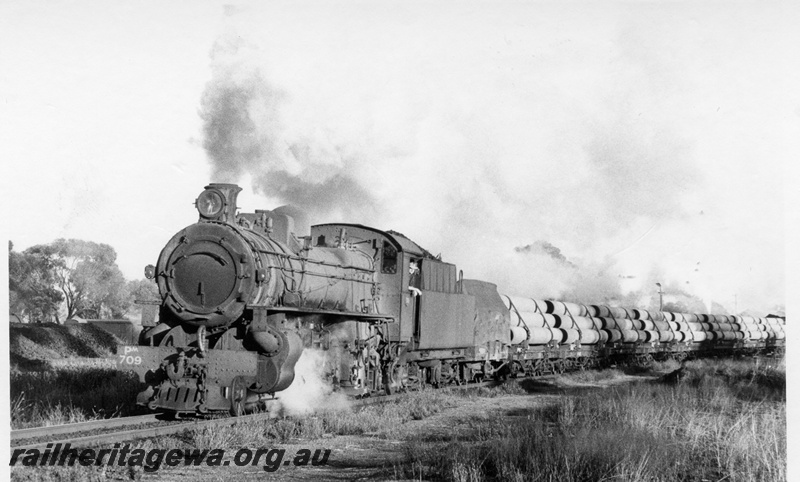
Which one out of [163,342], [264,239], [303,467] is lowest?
[303,467]

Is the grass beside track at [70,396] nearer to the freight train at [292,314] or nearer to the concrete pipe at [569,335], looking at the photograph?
the freight train at [292,314]

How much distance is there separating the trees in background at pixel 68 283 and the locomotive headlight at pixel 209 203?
2159 centimetres

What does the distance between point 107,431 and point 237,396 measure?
1970 millimetres

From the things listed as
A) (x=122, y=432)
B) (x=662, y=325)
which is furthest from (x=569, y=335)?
(x=122, y=432)

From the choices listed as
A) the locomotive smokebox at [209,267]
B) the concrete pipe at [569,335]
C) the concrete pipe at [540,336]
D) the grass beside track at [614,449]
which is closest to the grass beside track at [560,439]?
the grass beside track at [614,449]

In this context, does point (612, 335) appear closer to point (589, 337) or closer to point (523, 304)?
point (589, 337)

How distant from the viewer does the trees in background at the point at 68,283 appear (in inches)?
1257

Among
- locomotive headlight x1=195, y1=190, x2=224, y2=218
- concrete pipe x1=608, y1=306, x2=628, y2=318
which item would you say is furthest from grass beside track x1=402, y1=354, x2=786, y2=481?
concrete pipe x1=608, y1=306, x2=628, y2=318

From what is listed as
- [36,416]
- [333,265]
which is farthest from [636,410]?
[36,416]

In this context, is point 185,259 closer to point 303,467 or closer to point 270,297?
point 270,297

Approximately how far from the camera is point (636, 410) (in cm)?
1247

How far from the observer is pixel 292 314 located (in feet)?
42.5

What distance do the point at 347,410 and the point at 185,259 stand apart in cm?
383

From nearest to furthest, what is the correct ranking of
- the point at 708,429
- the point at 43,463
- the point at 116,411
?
the point at 43,463 < the point at 708,429 < the point at 116,411
